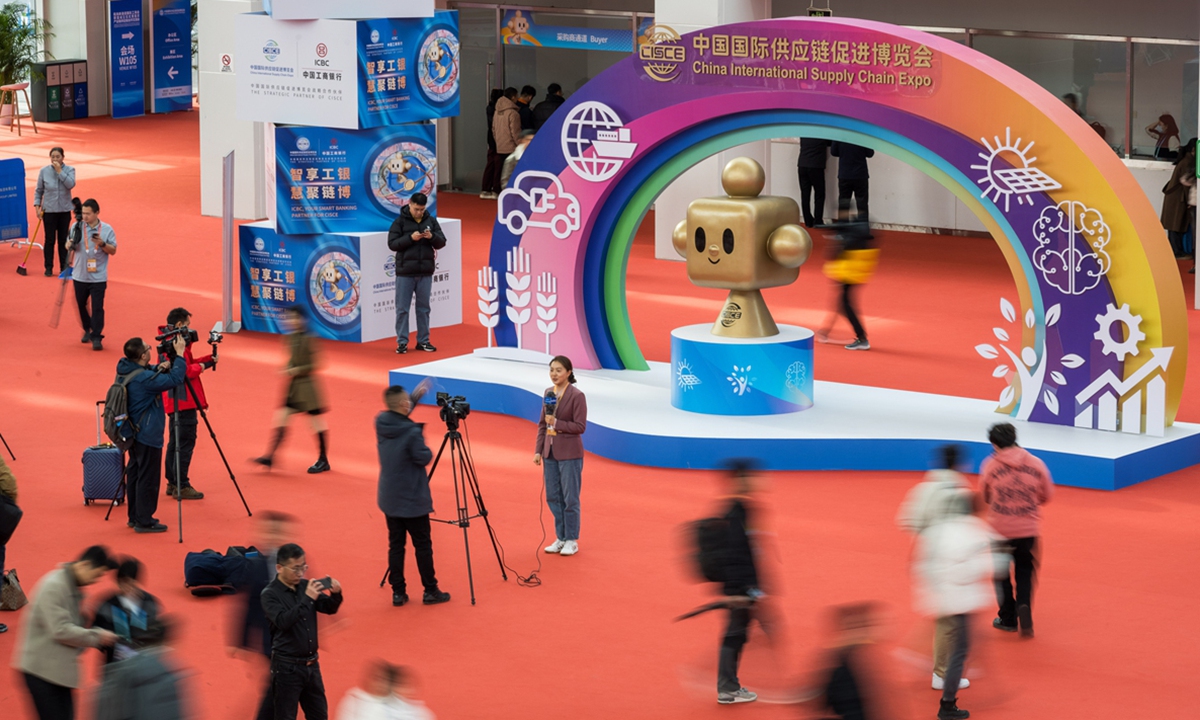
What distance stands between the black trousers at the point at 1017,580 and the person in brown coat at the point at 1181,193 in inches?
443

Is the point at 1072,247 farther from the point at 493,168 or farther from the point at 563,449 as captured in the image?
the point at 493,168

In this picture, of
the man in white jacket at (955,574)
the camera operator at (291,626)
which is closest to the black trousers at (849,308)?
the man in white jacket at (955,574)

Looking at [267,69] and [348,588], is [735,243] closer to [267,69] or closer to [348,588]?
[348,588]

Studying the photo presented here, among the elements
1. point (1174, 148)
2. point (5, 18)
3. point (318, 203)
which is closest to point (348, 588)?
point (318, 203)

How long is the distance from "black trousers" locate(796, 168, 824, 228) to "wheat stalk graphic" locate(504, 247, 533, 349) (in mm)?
8900

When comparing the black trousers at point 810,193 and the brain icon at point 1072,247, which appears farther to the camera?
the black trousers at point 810,193

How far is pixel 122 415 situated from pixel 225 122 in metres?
13.6

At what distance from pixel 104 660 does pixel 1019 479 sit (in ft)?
15.9

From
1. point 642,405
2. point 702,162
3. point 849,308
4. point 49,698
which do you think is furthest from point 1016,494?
point 702,162

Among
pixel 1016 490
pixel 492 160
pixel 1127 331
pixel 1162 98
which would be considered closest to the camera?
pixel 1016 490

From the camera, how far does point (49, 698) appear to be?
7.01 m

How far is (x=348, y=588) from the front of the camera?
9789mm

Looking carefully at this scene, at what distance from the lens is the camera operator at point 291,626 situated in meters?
7.07

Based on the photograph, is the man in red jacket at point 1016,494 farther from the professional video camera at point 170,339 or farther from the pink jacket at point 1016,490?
the professional video camera at point 170,339
